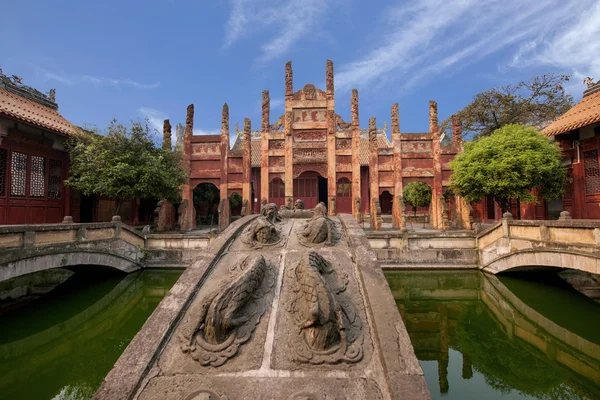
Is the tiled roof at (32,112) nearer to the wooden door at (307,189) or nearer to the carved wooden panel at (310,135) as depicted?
the carved wooden panel at (310,135)

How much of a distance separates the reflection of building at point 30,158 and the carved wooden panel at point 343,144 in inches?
512

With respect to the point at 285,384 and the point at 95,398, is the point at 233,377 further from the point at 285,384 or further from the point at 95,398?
the point at 95,398

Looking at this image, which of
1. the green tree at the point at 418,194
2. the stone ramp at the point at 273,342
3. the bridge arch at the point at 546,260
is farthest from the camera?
the green tree at the point at 418,194

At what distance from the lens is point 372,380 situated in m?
2.68

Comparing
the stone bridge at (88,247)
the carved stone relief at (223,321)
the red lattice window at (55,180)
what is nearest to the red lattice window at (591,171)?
the carved stone relief at (223,321)

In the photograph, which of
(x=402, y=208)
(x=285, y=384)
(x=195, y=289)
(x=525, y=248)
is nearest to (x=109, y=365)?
(x=195, y=289)

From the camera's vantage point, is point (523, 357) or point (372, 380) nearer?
point (372, 380)

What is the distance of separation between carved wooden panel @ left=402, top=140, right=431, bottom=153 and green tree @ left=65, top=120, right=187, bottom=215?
12598 millimetres

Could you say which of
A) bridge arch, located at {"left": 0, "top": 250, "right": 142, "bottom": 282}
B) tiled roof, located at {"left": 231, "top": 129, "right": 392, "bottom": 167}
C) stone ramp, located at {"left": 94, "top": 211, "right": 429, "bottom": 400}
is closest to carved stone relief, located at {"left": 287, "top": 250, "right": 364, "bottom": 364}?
stone ramp, located at {"left": 94, "top": 211, "right": 429, "bottom": 400}

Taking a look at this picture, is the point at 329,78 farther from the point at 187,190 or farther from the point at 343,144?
the point at 187,190

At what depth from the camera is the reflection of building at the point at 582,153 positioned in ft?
40.3

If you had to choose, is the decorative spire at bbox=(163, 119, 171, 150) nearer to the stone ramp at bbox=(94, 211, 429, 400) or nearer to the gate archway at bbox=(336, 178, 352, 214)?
the gate archway at bbox=(336, 178, 352, 214)

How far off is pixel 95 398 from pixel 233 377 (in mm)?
1128

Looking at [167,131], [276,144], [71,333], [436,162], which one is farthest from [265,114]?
[71,333]
